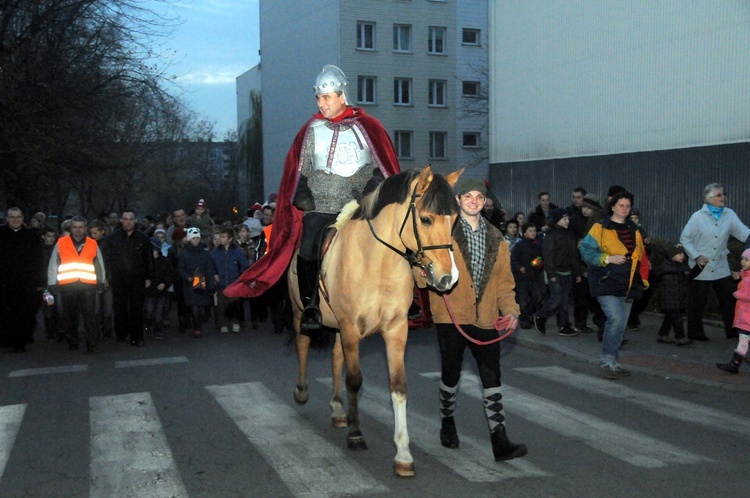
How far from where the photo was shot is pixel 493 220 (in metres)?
14.0

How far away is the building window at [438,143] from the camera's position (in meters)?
54.2

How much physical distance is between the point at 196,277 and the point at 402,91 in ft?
130

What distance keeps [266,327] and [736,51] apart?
12.9 meters

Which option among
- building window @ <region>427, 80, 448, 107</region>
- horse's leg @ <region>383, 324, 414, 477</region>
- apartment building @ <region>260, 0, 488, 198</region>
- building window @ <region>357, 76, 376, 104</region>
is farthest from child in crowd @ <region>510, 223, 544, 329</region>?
building window @ <region>427, 80, 448, 107</region>

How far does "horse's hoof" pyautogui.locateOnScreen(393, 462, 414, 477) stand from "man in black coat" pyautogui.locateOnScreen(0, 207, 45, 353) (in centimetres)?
942

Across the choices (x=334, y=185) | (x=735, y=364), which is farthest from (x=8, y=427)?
(x=735, y=364)

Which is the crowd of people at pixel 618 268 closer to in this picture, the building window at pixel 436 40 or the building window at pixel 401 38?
the building window at pixel 401 38

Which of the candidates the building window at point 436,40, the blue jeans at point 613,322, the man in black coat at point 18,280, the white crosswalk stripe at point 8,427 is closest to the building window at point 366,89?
the building window at point 436,40

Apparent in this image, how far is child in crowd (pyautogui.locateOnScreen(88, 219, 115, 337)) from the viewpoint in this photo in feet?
46.8

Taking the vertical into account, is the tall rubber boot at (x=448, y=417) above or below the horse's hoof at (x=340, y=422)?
above

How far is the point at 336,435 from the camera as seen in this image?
720 centimetres

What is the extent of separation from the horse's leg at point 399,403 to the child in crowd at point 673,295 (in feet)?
21.5

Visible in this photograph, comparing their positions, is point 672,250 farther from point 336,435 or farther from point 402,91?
point 402,91

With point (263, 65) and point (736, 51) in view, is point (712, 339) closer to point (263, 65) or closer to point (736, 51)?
point (736, 51)
